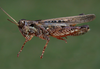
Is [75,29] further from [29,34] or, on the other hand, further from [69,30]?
[29,34]

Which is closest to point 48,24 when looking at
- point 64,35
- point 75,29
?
point 64,35

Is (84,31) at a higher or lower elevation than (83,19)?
lower

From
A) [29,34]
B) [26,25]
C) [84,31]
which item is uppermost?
[26,25]

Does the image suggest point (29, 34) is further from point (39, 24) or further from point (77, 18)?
point (77, 18)

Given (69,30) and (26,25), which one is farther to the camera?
(69,30)

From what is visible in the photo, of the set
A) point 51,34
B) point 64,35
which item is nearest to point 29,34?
point 51,34

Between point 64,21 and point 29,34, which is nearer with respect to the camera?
point 29,34
